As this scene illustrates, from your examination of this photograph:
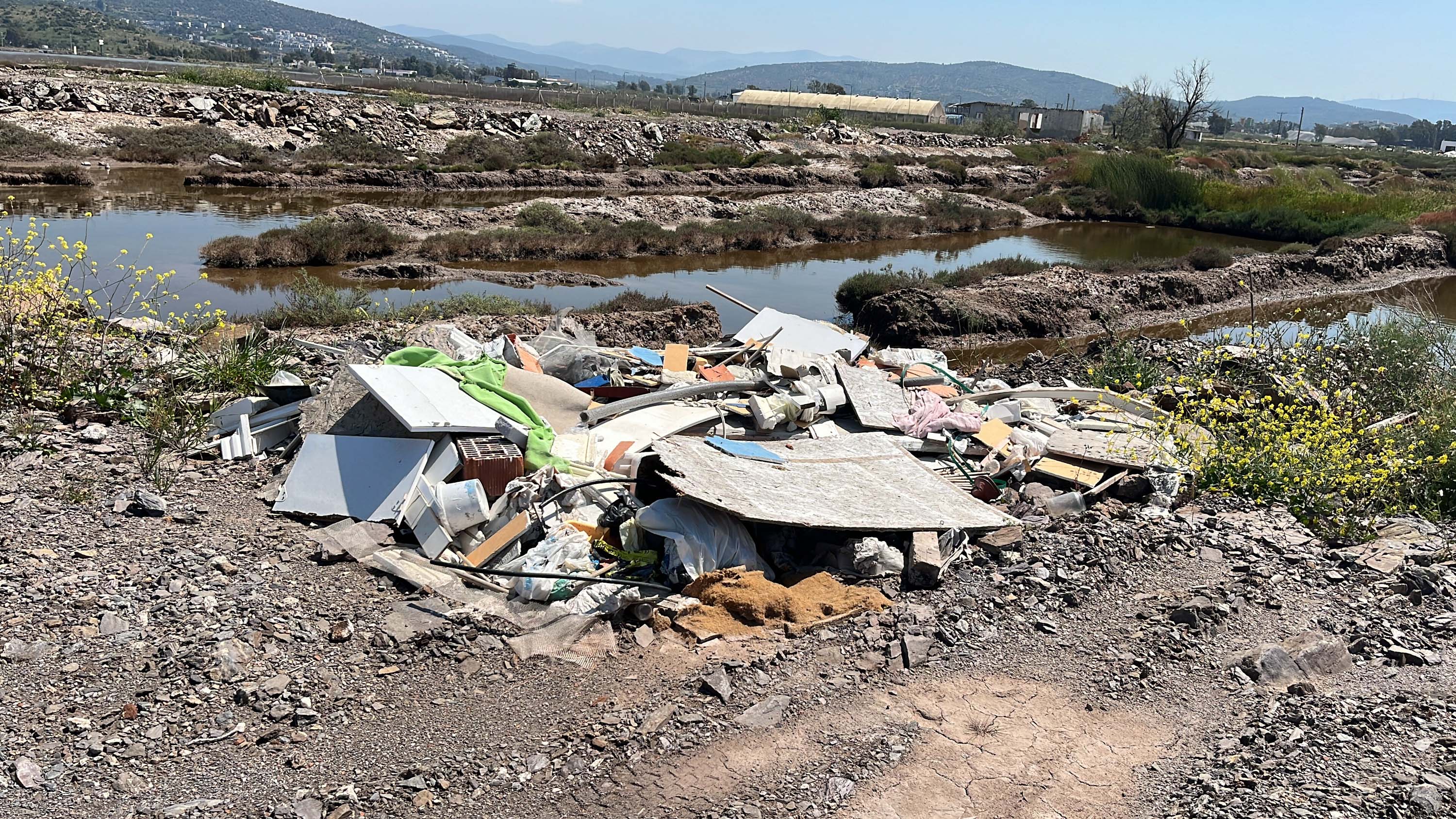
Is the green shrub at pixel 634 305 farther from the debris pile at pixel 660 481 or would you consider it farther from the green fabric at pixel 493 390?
the green fabric at pixel 493 390

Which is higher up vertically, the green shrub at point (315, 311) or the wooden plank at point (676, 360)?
the wooden plank at point (676, 360)

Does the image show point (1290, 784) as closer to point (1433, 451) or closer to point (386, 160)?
point (1433, 451)

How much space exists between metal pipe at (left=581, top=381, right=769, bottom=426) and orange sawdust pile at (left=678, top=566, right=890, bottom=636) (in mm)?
2301

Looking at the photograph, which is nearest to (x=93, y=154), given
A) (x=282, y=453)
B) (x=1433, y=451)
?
(x=282, y=453)

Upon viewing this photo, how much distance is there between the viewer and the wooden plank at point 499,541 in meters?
5.52

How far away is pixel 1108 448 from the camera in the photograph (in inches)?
283

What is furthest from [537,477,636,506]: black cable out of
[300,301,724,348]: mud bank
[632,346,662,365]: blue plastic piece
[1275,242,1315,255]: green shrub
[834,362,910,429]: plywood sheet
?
[1275,242,1315,255]: green shrub

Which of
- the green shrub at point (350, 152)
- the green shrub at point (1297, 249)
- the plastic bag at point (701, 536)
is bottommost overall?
the plastic bag at point (701, 536)

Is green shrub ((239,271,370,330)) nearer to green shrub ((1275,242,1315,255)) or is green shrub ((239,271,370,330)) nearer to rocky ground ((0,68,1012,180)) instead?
rocky ground ((0,68,1012,180))

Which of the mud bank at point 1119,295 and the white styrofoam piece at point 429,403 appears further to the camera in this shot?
the mud bank at point 1119,295

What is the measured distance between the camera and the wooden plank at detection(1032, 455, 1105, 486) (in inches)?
Answer: 272

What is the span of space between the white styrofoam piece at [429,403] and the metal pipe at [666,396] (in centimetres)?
94

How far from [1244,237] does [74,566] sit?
33374 millimetres

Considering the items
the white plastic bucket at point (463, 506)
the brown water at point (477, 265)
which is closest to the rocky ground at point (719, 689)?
the white plastic bucket at point (463, 506)
